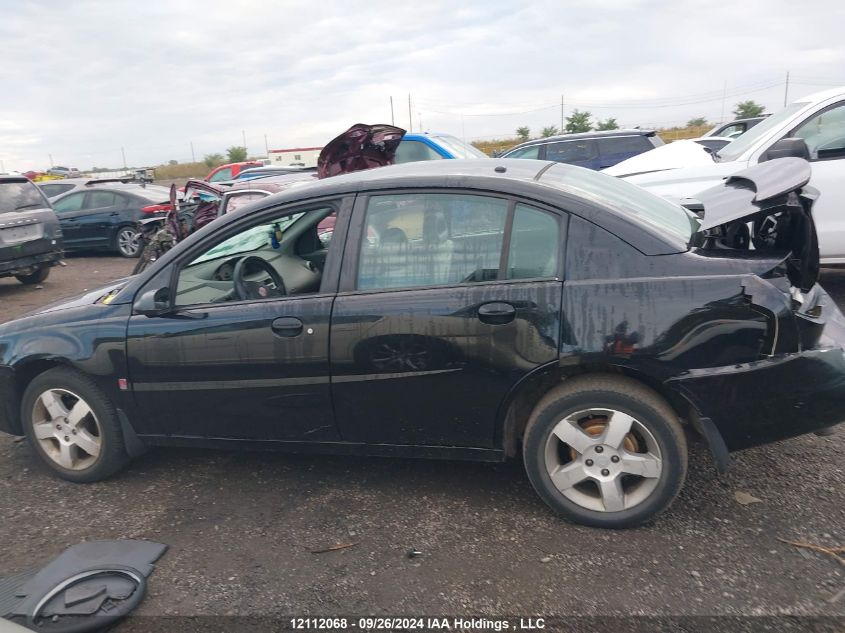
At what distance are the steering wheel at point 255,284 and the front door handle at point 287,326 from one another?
19cm

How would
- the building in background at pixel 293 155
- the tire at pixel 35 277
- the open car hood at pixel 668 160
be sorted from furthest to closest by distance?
the building in background at pixel 293 155 → the tire at pixel 35 277 → the open car hood at pixel 668 160

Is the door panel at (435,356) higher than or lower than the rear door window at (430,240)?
lower

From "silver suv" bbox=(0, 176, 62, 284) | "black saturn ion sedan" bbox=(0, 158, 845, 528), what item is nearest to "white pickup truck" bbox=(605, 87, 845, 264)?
"black saturn ion sedan" bbox=(0, 158, 845, 528)

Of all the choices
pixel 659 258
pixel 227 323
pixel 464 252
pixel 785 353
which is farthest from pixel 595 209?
pixel 227 323

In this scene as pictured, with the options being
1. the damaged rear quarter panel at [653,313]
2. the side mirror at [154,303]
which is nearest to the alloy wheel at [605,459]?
the damaged rear quarter panel at [653,313]

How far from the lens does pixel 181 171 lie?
56.2 metres

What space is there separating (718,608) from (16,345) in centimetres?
370

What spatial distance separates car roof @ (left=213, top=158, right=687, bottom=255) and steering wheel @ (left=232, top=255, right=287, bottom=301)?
317 mm

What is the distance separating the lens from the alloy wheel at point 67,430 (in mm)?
3600

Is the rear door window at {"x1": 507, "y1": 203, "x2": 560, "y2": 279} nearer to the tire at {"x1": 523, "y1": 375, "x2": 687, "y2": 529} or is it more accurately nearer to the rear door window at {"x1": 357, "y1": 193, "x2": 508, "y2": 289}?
the rear door window at {"x1": 357, "y1": 193, "x2": 508, "y2": 289}

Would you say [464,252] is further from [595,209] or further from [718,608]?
[718,608]

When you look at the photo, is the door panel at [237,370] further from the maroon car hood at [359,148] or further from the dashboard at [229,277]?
the maroon car hood at [359,148]

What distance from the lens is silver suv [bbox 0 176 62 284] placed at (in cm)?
904

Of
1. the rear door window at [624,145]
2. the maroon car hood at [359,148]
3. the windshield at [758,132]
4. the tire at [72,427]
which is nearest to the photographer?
the tire at [72,427]
